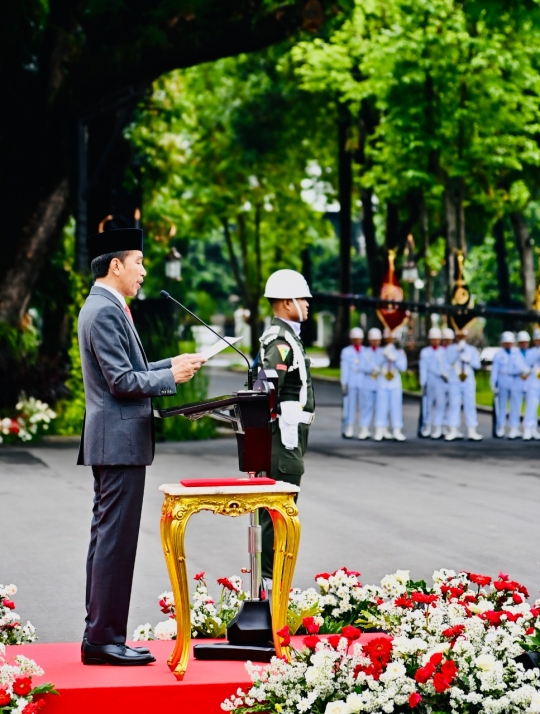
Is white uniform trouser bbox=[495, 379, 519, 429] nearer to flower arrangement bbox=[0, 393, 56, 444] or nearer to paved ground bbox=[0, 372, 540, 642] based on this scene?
paved ground bbox=[0, 372, 540, 642]

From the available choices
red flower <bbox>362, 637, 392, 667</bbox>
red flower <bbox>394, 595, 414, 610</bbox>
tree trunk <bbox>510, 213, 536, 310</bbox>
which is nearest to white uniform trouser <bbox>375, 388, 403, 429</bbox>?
tree trunk <bbox>510, 213, 536, 310</bbox>

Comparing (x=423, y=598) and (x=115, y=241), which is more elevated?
(x=115, y=241)

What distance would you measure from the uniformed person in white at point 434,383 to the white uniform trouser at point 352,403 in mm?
1188

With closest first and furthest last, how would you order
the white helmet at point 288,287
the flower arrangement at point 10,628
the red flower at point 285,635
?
the red flower at point 285,635 < the flower arrangement at point 10,628 < the white helmet at point 288,287

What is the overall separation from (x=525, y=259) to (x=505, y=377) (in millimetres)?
15398

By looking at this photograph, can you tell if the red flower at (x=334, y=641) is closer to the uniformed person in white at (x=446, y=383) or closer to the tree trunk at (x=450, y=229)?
the uniformed person in white at (x=446, y=383)

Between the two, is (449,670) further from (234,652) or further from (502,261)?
(502,261)

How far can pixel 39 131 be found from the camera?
23969mm

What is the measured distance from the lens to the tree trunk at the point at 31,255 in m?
23.4

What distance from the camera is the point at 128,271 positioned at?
19.9 feet

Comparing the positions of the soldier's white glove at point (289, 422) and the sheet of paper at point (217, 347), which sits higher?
the sheet of paper at point (217, 347)

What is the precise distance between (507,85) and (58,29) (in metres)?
13.4

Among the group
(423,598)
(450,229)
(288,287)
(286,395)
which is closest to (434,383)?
(450,229)

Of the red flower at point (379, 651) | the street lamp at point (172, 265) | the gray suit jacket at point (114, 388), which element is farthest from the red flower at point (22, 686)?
the street lamp at point (172, 265)
